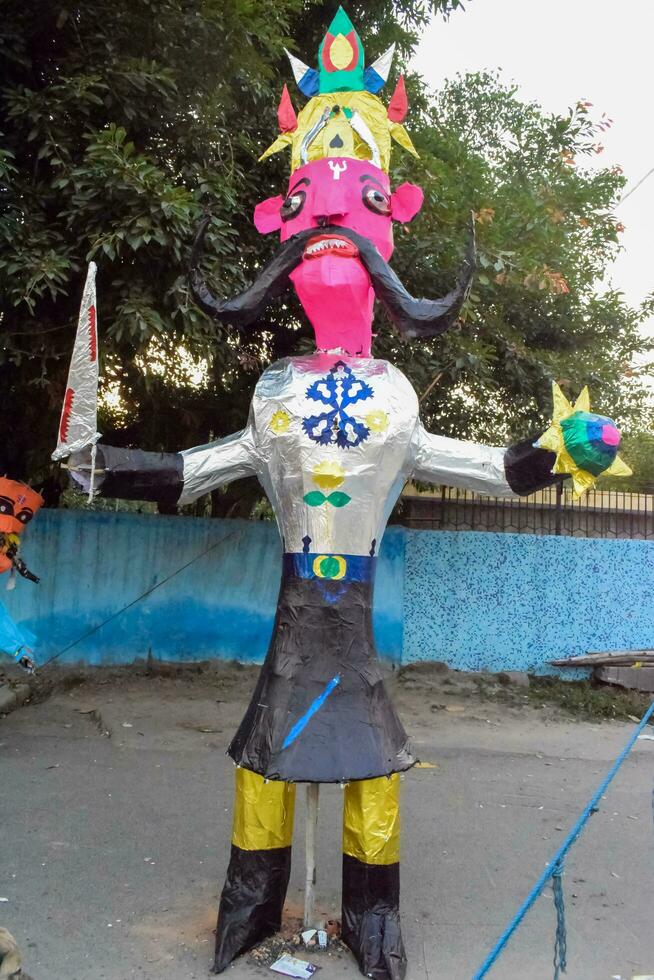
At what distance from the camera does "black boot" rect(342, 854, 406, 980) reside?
108 inches

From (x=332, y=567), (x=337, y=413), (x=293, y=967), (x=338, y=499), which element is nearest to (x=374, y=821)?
(x=293, y=967)

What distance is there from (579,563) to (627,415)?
147 cm

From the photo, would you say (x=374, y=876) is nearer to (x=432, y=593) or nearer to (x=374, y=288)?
(x=374, y=288)

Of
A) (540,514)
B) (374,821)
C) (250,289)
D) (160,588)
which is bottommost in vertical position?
(374,821)

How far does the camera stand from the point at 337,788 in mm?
5016

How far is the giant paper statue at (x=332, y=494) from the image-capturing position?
8.99 ft

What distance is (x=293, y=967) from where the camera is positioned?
2.79m

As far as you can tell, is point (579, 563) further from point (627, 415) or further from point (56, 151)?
point (56, 151)

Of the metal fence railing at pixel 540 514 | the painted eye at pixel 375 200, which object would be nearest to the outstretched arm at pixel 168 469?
the painted eye at pixel 375 200

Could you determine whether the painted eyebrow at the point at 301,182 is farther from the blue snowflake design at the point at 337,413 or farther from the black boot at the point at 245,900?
the black boot at the point at 245,900

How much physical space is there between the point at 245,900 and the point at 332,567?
A: 3.96ft

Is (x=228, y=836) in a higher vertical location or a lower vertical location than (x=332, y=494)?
lower

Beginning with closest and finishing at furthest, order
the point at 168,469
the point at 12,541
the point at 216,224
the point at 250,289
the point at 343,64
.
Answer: the point at 168,469, the point at 250,289, the point at 12,541, the point at 343,64, the point at 216,224

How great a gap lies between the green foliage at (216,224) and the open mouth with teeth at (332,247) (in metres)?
1.43
